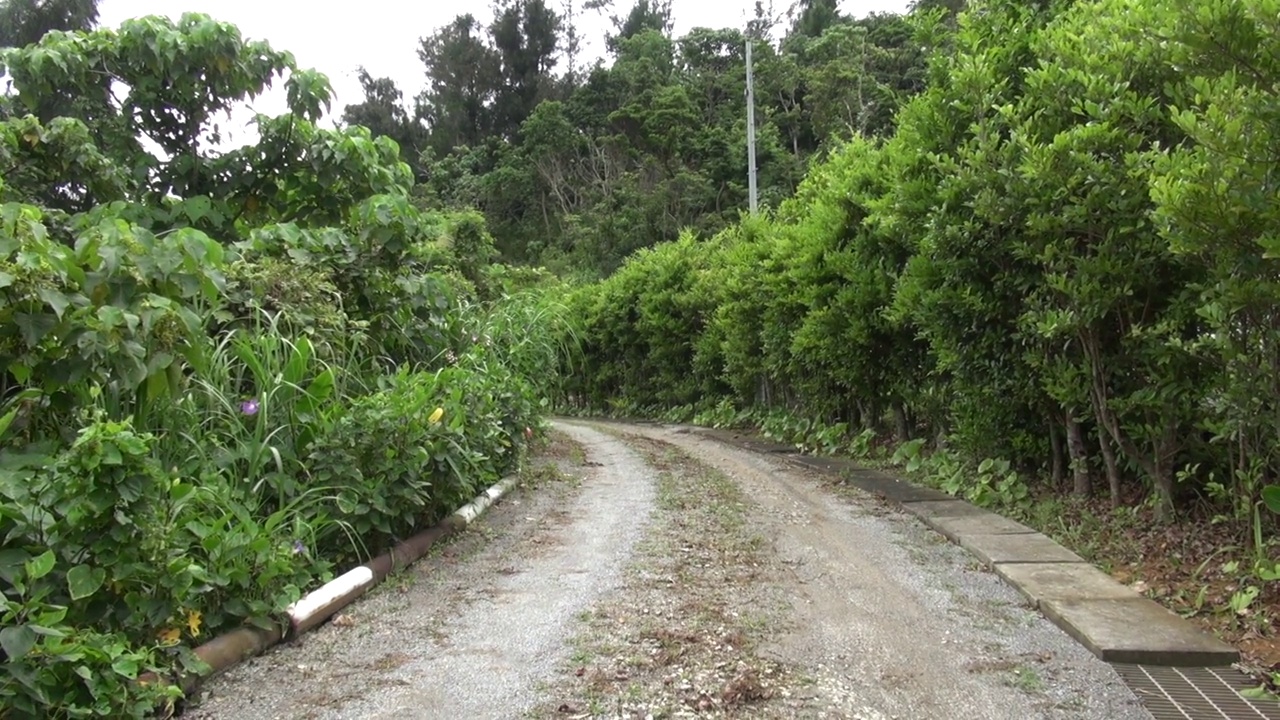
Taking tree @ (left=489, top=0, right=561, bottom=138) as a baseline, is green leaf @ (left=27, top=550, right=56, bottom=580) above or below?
below

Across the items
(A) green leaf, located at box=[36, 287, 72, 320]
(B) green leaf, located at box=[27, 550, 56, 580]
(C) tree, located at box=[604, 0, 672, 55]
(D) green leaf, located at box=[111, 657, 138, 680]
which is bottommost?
(D) green leaf, located at box=[111, 657, 138, 680]

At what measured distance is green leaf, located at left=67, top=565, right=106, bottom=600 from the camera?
267cm

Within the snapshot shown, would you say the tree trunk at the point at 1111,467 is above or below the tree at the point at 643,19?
below

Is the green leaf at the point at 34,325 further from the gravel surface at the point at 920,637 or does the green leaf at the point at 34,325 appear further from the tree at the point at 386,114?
the tree at the point at 386,114

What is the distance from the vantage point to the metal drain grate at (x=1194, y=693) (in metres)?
2.96

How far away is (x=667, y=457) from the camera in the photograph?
979cm

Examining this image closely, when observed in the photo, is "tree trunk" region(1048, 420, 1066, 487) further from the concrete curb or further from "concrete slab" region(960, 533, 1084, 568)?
"concrete slab" region(960, 533, 1084, 568)

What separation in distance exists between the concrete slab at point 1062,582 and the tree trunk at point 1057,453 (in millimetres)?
1636

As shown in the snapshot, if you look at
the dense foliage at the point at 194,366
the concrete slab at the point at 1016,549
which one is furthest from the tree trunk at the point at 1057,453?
the dense foliage at the point at 194,366

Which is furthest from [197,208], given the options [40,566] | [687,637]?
[687,637]

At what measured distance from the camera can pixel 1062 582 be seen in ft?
14.1

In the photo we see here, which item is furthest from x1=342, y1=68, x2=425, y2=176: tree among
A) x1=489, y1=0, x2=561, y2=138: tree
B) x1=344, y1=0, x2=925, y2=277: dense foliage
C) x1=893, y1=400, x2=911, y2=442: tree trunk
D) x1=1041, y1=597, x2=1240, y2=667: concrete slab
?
x1=1041, y1=597, x2=1240, y2=667: concrete slab

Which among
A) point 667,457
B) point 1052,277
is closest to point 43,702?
point 1052,277

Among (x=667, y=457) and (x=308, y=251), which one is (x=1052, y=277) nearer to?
(x=308, y=251)
